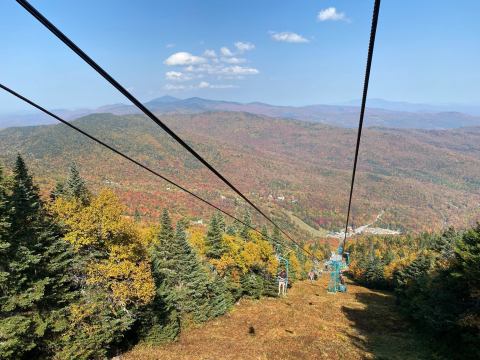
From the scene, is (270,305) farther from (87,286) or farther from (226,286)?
(87,286)

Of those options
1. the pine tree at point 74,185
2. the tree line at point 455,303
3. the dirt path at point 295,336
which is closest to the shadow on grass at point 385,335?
the dirt path at point 295,336

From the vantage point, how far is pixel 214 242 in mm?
48688

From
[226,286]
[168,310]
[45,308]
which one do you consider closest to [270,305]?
[226,286]

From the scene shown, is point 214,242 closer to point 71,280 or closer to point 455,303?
point 71,280

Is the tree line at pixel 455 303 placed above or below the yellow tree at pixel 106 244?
below

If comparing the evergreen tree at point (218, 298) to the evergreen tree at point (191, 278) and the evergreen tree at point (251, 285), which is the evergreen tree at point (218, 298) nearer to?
the evergreen tree at point (191, 278)

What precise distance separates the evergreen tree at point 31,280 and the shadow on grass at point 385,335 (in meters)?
24.7

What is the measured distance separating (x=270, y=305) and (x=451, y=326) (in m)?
22.4

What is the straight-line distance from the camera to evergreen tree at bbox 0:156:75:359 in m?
19.4

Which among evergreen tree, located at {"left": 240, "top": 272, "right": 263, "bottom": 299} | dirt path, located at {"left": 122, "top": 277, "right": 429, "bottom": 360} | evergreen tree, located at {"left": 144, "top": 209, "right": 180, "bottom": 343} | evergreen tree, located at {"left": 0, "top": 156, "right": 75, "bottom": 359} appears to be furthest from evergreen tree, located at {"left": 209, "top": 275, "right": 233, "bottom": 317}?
evergreen tree, located at {"left": 0, "top": 156, "right": 75, "bottom": 359}

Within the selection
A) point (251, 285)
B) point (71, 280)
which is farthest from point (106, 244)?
point (251, 285)

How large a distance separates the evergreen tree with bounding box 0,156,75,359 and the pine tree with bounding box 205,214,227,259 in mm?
24898

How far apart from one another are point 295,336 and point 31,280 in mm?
23387

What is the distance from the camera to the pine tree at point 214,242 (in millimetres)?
48281
